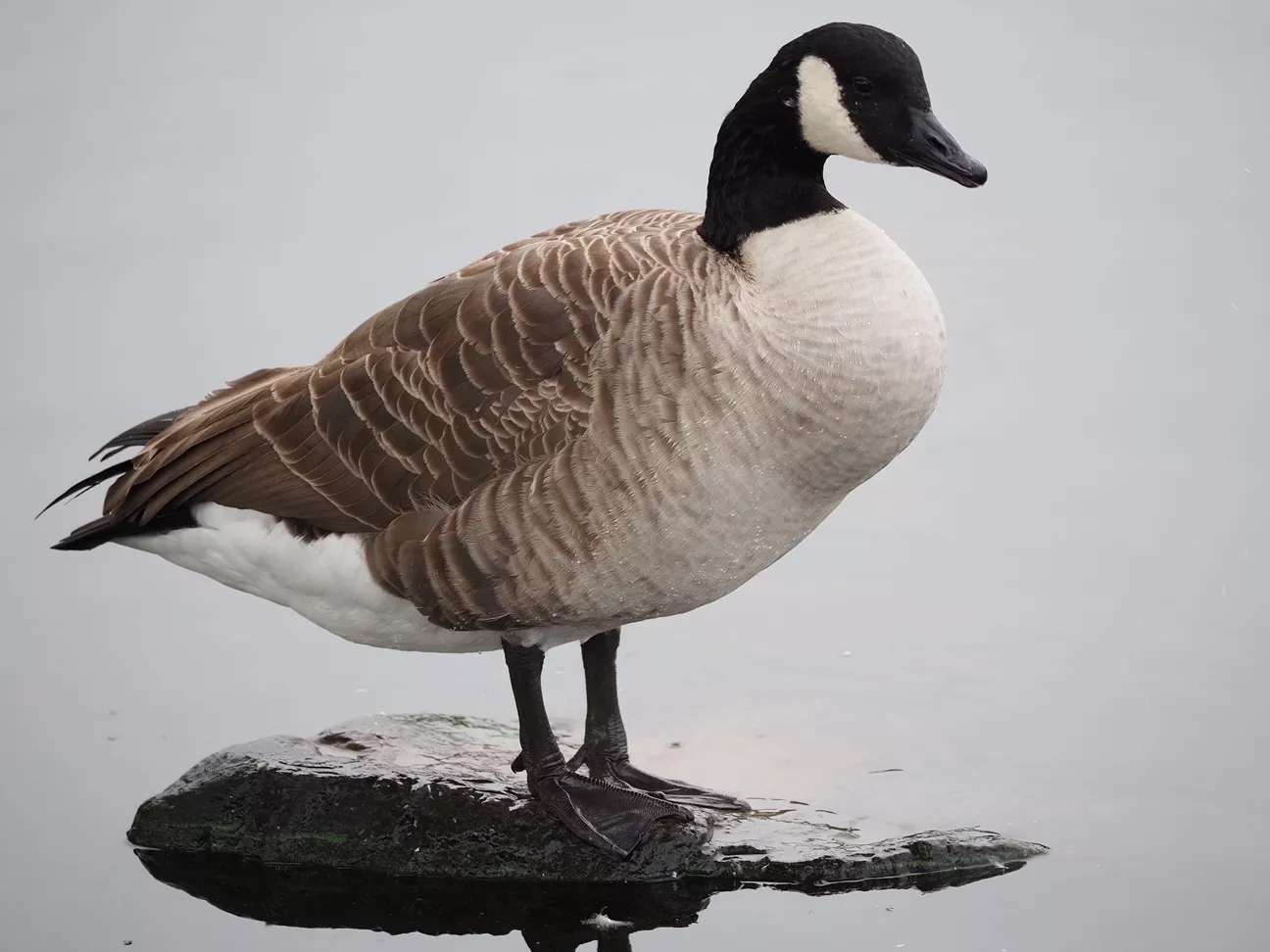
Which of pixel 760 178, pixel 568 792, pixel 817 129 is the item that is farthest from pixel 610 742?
pixel 817 129

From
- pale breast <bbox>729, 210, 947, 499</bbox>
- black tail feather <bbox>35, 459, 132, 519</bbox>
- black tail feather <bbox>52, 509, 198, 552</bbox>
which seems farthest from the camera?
black tail feather <bbox>35, 459, 132, 519</bbox>

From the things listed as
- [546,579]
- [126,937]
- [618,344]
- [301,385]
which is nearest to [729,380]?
[618,344]

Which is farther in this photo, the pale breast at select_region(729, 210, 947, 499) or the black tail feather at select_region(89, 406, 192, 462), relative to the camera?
the black tail feather at select_region(89, 406, 192, 462)

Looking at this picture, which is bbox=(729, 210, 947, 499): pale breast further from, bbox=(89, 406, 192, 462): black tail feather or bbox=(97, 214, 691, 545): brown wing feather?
bbox=(89, 406, 192, 462): black tail feather

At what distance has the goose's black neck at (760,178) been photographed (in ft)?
17.1

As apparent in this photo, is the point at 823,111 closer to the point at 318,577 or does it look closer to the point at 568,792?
the point at 318,577

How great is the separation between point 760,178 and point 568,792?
1976 millimetres

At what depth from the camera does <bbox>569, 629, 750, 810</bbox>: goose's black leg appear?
19.3ft

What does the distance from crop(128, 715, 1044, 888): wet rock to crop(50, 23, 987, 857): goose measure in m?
0.14

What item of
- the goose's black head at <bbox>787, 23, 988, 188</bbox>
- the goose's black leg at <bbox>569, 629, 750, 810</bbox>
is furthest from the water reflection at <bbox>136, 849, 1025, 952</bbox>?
the goose's black head at <bbox>787, 23, 988, 188</bbox>

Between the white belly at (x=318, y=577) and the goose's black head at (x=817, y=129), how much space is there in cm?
139

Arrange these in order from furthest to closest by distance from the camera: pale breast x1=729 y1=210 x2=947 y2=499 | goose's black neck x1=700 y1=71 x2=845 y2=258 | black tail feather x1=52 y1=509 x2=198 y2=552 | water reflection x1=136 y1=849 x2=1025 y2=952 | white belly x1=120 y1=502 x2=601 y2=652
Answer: black tail feather x1=52 y1=509 x2=198 y2=552 < white belly x1=120 y1=502 x2=601 y2=652 < water reflection x1=136 y1=849 x2=1025 y2=952 < goose's black neck x1=700 y1=71 x2=845 y2=258 < pale breast x1=729 y1=210 x2=947 y2=499

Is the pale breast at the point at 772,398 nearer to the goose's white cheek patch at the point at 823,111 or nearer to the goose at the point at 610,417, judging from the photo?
the goose at the point at 610,417

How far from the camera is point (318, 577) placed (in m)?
5.54
